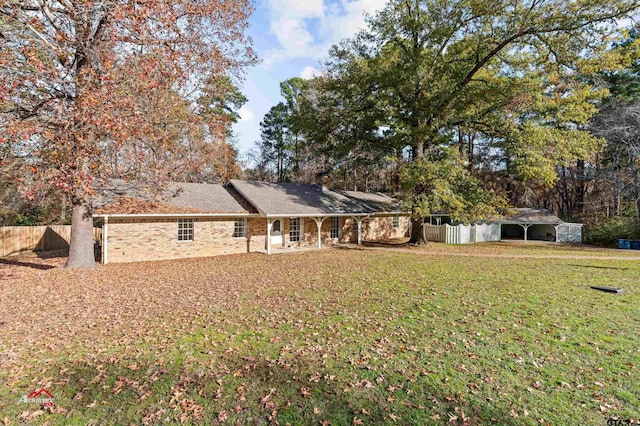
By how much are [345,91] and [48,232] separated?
19.1 m

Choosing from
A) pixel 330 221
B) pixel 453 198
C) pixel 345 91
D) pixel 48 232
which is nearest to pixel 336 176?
pixel 330 221

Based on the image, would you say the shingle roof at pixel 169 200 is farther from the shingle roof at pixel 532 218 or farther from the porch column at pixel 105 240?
the shingle roof at pixel 532 218

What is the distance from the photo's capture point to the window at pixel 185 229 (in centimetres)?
1623

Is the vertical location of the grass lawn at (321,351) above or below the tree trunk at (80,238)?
below

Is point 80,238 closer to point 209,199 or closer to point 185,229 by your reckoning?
point 185,229

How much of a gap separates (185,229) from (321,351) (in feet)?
42.2

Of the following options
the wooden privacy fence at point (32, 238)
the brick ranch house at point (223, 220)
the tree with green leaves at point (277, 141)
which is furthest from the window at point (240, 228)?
the tree with green leaves at point (277, 141)

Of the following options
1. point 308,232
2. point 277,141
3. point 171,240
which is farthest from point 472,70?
point 277,141

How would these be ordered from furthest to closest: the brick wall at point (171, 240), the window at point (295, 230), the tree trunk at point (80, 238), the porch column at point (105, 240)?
the window at point (295, 230) → the brick wall at point (171, 240) → the porch column at point (105, 240) → the tree trunk at point (80, 238)

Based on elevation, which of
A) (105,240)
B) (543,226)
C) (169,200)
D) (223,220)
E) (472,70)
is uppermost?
(472,70)

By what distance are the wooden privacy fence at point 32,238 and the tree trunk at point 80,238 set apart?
8323mm

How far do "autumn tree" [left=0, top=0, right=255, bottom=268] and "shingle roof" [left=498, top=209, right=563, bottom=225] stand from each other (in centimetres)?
2366

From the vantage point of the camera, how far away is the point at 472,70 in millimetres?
18375

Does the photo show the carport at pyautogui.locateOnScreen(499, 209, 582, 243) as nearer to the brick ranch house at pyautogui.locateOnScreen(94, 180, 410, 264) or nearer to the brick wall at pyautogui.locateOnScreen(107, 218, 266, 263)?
the brick ranch house at pyautogui.locateOnScreen(94, 180, 410, 264)
